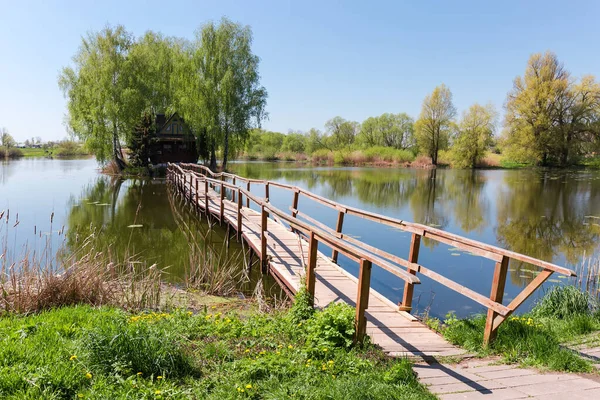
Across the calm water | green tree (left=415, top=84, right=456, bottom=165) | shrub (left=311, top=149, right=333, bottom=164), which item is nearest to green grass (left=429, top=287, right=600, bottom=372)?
the calm water

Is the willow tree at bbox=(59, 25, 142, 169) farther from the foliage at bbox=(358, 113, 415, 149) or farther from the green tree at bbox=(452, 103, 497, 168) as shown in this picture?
the foliage at bbox=(358, 113, 415, 149)

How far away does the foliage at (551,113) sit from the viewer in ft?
140

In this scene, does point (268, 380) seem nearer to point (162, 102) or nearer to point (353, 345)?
point (353, 345)

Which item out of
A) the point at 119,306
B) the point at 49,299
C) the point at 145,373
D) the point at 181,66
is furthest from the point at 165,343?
the point at 181,66

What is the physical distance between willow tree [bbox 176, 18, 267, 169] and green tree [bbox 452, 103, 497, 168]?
85.2 ft

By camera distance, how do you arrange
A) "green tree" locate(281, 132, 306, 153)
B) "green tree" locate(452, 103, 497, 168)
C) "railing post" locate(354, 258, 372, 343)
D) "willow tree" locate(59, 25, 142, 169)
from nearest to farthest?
1. "railing post" locate(354, 258, 372, 343)
2. "willow tree" locate(59, 25, 142, 169)
3. "green tree" locate(452, 103, 497, 168)
4. "green tree" locate(281, 132, 306, 153)

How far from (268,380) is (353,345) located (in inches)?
39.7

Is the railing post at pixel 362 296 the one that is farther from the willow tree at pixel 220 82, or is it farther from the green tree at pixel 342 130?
the green tree at pixel 342 130

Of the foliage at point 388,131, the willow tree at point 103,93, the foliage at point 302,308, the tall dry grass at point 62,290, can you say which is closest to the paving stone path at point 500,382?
the foliage at point 302,308

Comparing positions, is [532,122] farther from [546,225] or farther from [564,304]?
[564,304]

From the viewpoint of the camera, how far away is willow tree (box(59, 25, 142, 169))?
30938 millimetres

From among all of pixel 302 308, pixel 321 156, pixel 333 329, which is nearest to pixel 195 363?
pixel 333 329

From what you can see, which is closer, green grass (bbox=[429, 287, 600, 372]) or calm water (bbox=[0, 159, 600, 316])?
green grass (bbox=[429, 287, 600, 372])

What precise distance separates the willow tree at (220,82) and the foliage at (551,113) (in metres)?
27.4
